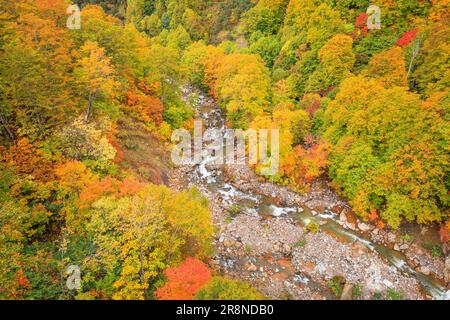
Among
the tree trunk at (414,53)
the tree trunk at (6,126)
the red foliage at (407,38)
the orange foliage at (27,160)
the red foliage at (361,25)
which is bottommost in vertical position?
the orange foliage at (27,160)

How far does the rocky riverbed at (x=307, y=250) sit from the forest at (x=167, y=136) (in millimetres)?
942

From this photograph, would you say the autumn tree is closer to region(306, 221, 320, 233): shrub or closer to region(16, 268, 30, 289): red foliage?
region(16, 268, 30, 289): red foliage

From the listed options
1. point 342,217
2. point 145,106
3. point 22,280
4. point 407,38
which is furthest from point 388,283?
point 145,106

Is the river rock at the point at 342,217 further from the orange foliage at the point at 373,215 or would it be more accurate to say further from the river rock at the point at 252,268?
the river rock at the point at 252,268

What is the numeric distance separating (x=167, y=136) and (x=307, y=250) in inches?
1064

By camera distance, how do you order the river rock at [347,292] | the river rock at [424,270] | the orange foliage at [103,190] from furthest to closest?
the river rock at [424,270] < the river rock at [347,292] < the orange foliage at [103,190]

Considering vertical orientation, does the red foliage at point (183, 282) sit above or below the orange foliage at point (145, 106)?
below

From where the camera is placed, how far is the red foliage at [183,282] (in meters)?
18.3

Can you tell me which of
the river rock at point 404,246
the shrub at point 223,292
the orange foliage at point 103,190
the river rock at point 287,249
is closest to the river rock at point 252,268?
the river rock at point 287,249

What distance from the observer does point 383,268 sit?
28062 mm

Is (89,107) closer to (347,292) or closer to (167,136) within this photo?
(167,136)

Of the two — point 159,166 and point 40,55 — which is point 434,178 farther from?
point 40,55
